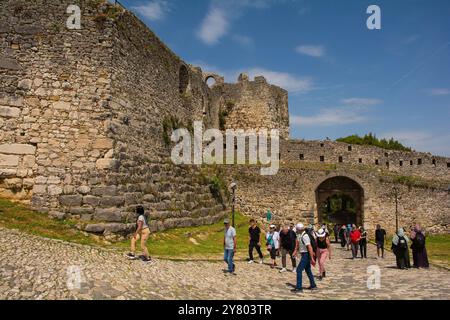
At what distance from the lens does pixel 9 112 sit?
12.8 meters

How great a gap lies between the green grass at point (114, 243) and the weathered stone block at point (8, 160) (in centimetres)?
118

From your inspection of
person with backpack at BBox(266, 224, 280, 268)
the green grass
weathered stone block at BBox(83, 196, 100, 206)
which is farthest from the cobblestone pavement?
weathered stone block at BBox(83, 196, 100, 206)

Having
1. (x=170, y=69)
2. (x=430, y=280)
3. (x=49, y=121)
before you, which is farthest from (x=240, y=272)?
(x=170, y=69)

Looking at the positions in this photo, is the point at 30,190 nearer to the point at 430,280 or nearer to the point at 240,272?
the point at 240,272

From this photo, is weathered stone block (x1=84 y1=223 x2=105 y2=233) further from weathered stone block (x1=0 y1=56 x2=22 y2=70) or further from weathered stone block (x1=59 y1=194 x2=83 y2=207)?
weathered stone block (x1=0 y1=56 x2=22 y2=70)

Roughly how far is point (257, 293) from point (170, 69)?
1255 centimetres

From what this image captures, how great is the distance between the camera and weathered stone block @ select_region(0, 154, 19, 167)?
1251 centimetres

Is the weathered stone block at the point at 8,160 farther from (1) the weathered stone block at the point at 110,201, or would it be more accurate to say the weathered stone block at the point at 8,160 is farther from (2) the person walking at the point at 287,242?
(2) the person walking at the point at 287,242

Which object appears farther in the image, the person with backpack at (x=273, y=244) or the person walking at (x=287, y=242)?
the person with backpack at (x=273, y=244)

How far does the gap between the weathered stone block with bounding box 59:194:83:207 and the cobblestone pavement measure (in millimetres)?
2147

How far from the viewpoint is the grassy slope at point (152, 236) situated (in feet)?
37.1

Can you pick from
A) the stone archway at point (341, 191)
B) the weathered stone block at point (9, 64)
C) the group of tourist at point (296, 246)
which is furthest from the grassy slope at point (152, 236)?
the stone archway at point (341, 191)

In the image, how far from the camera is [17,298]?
625 cm

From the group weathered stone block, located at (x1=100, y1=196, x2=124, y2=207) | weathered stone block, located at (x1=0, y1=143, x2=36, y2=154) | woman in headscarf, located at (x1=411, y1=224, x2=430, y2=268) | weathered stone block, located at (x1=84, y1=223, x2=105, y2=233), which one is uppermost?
weathered stone block, located at (x1=0, y1=143, x2=36, y2=154)
